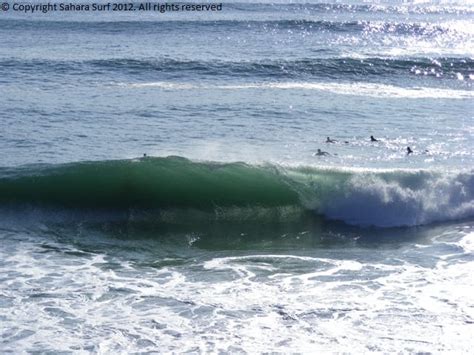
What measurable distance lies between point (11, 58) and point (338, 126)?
11.4 meters

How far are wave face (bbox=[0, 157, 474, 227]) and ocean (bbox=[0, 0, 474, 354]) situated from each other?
36mm

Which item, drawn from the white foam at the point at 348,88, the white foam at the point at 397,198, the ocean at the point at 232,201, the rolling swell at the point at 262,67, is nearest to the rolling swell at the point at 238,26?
the ocean at the point at 232,201

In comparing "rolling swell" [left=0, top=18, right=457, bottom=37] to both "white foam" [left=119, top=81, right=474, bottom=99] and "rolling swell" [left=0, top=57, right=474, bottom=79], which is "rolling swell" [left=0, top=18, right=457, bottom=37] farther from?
"white foam" [left=119, top=81, right=474, bottom=99]

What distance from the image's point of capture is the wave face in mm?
15117

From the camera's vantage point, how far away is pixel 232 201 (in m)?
15.6

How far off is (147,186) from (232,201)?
1.58 metres

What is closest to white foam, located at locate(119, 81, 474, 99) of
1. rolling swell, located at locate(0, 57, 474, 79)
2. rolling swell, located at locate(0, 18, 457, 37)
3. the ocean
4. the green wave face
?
the ocean

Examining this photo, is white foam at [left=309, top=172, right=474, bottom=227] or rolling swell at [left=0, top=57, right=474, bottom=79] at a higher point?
rolling swell at [left=0, top=57, right=474, bottom=79]

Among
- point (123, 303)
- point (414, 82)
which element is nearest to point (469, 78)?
point (414, 82)

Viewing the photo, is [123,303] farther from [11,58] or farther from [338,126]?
[11,58]

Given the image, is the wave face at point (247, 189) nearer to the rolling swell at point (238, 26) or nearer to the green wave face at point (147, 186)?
the green wave face at point (147, 186)

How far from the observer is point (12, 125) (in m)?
18.5

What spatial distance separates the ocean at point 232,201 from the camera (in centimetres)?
1016

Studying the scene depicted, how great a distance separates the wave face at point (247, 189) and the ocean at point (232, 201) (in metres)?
0.04
